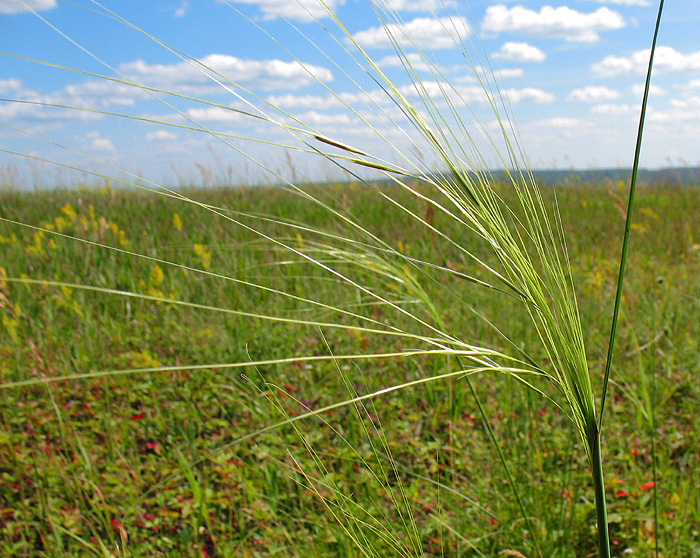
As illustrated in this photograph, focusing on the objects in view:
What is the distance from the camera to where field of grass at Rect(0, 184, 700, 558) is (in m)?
1.62

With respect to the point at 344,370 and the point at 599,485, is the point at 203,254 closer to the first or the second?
the point at 344,370

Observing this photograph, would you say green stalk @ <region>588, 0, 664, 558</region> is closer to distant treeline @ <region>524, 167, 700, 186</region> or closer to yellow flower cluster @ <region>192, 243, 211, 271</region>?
yellow flower cluster @ <region>192, 243, 211, 271</region>

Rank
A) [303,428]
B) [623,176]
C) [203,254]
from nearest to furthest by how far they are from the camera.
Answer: [303,428]
[203,254]
[623,176]

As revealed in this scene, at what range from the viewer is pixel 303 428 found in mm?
2287

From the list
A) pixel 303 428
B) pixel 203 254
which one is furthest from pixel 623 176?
pixel 303 428

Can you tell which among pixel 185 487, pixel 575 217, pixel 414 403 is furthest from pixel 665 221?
pixel 185 487

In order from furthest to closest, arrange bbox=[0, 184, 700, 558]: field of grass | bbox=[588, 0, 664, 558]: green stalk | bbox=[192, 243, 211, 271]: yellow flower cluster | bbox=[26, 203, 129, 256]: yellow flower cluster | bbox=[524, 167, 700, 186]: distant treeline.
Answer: bbox=[524, 167, 700, 186]: distant treeline → bbox=[26, 203, 129, 256]: yellow flower cluster → bbox=[192, 243, 211, 271]: yellow flower cluster → bbox=[0, 184, 700, 558]: field of grass → bbox=[588, 0, 664, 558]: green stalk

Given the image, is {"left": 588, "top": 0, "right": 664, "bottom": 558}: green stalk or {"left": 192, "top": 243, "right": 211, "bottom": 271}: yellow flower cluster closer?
{"left": 588, "top": 0, "right": 664, "bottom": 558}: green stalk

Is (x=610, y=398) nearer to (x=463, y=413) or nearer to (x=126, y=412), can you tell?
(x=463, y=413)

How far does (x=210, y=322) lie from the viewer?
3.28 metres

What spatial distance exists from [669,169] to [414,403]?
35.0 feet

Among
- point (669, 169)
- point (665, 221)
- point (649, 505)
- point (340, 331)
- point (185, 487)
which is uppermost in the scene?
point (669, 169)

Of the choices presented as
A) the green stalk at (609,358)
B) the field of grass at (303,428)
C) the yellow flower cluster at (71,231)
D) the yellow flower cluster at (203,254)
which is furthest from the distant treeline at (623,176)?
the green stalk at (609,358)

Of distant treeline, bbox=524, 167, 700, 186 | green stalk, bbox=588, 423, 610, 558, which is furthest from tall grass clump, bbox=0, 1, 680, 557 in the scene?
distant treeline, bbox=524, 167, 700, 186
